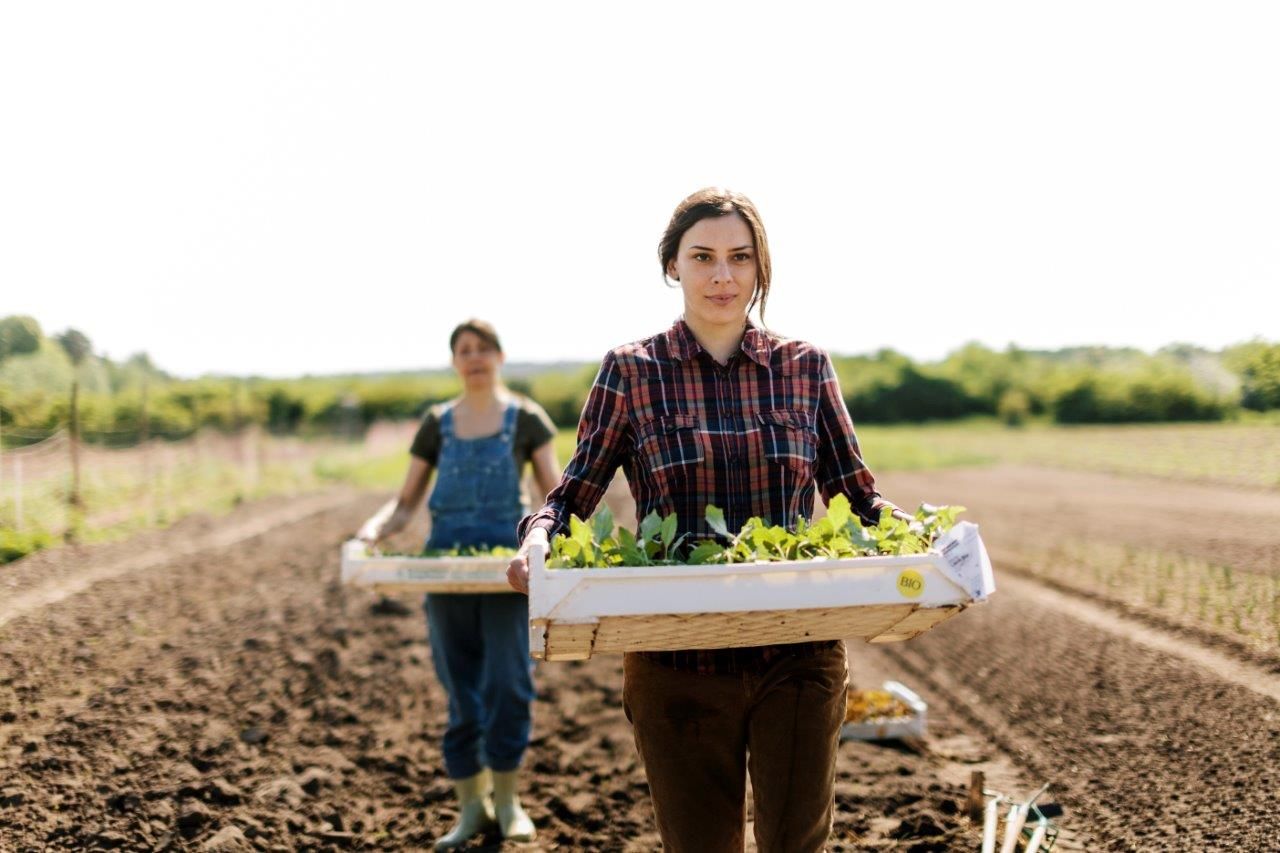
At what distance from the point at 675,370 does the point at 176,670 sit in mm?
5274

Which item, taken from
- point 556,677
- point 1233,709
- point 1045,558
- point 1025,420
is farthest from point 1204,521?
point 1025,420

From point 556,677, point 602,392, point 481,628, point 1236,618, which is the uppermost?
point 602,392

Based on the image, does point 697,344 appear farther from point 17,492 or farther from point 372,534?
point 17,492

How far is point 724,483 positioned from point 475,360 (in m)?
2.16

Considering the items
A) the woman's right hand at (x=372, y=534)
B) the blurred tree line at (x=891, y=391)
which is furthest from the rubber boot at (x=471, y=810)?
the blurred tree line at (x=891, y=391)

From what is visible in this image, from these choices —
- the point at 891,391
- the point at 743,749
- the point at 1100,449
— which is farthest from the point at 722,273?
the point at 891,391

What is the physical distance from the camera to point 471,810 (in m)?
4.13

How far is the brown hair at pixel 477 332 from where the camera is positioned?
4.25 meters

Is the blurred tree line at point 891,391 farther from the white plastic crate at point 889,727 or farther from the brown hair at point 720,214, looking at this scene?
the brown hair at point 720,214

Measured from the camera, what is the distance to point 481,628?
4055 millimetres

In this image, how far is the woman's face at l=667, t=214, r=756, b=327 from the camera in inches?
88.1

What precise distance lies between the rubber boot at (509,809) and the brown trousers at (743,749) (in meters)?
2.02

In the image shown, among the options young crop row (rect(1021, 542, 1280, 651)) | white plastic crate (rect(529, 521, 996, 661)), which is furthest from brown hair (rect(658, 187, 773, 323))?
young crop row (rect(1021, 542, 1280, 651))

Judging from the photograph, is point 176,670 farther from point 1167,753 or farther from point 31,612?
point 1167,753
